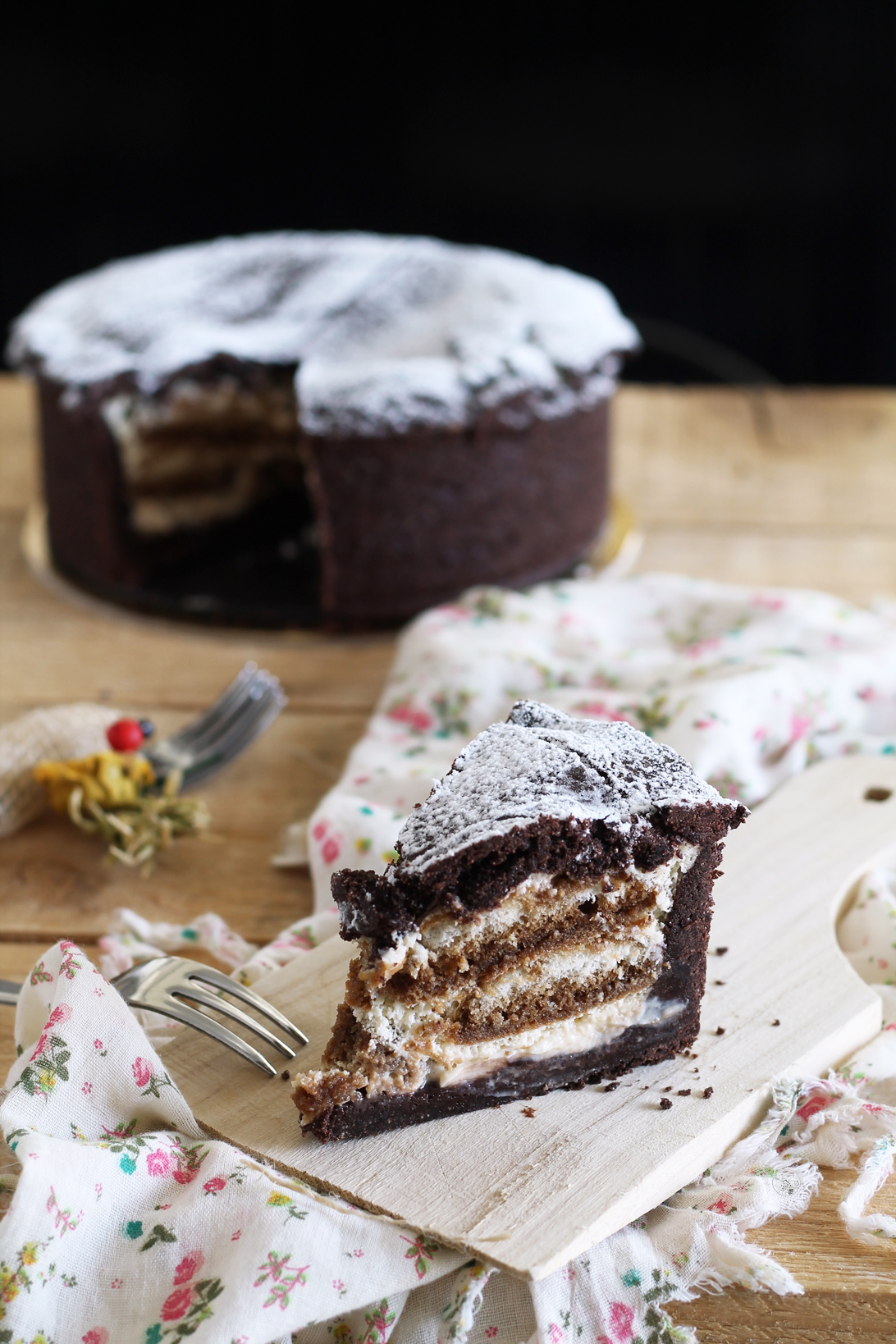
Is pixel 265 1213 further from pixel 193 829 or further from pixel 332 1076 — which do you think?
pixel 193 829

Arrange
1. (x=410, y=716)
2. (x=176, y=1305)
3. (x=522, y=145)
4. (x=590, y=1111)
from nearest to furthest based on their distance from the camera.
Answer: (x=176, y=1305) < (x=590, y=1111) < (x=410, y=716) < (x=522, y=145)

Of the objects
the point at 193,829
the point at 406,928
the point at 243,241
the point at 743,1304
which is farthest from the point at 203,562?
the point at 743,1304

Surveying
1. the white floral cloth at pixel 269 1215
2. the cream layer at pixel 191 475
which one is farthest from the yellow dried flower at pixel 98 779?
the cream layer at pixel 191 475

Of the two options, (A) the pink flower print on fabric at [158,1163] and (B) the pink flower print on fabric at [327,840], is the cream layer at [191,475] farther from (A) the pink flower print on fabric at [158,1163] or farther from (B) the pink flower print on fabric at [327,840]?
(A) the pink flower print on fabric at [158,1163]

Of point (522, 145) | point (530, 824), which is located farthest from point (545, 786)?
point (522, 145)

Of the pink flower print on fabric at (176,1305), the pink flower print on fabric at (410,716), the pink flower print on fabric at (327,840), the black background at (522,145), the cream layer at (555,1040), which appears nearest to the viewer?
the pink flower print on fabric at (176,1305)

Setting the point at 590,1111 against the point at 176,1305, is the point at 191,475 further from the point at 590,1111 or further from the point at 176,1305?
the point at 176,1305
